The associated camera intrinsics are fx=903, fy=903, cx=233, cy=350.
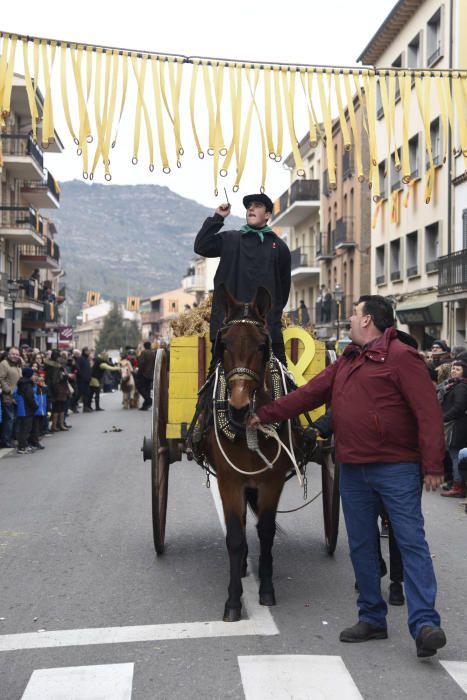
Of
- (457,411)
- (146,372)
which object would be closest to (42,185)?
(146,372)

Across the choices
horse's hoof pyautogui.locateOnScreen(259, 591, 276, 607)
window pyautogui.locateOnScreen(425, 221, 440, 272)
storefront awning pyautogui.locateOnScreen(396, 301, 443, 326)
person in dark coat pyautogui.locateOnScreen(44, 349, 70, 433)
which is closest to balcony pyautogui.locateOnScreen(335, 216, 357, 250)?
storefront awning pyautogui.locateOnScreen(396, 301, 443, 326)

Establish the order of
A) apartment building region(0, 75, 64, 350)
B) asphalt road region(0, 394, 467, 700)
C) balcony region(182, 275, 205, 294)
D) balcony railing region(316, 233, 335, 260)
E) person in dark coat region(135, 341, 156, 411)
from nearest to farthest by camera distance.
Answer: asphalt road region(0, 394, 467, 700)
person in dark coat region(135, 341, 156, 411)
apartment building region(0, 75, 64, 350)
balcony railing region(316, 233, 335, 260)
balcony region(182, 275, 205, 294)

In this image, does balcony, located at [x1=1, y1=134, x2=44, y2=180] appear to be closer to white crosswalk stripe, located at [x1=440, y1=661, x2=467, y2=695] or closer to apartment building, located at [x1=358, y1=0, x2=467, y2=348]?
apartment building, located at [x1=358, y1=0, x2=467, y2=348]

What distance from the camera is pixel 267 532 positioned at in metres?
5.91

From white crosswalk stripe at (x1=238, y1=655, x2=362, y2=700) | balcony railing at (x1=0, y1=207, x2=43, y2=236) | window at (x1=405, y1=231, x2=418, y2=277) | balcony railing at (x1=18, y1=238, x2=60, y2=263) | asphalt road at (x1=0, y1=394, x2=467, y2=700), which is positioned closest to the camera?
white crosswalk stripe at (x1=238, y1=655, x2=362, y2=700)

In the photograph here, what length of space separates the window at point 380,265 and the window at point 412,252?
382 centimetres

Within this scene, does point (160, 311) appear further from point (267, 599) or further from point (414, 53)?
point (267, 599)

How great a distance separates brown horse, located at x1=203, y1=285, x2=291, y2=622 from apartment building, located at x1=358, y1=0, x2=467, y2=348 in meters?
18.8

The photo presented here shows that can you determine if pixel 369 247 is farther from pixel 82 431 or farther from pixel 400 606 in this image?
pixel 400 606

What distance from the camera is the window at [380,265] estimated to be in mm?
36719

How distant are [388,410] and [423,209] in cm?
2644

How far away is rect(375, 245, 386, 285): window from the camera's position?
3672cm

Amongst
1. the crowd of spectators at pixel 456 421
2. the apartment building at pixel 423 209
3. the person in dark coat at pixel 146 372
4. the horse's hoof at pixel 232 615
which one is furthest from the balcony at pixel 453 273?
the horse's hoof at pixel 232 615

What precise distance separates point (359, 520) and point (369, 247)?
37.4 m
